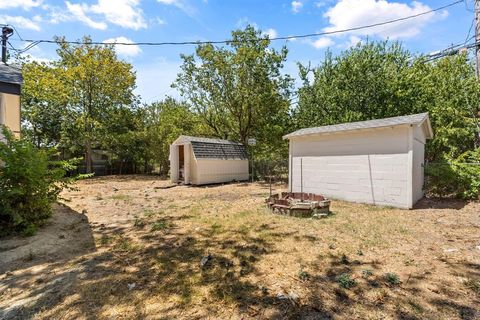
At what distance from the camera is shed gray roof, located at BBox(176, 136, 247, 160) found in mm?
13875

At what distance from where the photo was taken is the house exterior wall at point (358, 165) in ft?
25.1

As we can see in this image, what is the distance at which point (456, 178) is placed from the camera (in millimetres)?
8602

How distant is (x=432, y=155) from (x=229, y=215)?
1214 cm

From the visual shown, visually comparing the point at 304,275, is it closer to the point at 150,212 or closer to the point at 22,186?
the point at 150,212

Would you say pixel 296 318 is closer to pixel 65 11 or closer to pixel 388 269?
pixel 388 269

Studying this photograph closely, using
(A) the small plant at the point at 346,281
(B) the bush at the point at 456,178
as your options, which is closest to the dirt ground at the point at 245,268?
(A) the small plant at the point at 346,281

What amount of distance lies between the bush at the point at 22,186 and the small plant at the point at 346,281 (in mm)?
5698

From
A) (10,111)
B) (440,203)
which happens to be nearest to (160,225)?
(10,111)

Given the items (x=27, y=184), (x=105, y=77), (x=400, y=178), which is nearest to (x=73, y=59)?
(x=105, y=77)

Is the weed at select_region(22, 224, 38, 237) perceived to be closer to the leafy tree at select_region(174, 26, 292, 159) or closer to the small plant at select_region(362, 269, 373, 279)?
the small plant at select_region(362, 269, 373, 279)

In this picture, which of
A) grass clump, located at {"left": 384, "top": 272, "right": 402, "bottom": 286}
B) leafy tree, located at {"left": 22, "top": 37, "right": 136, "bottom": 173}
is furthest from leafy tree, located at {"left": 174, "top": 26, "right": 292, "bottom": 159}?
A: grass clump, located at {"left": 384, "top": 272, "right": 402, "bottom": 286}

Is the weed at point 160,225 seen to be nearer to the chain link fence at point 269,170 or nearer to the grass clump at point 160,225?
the grass clump at point 160,225

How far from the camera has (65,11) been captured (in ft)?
28.5

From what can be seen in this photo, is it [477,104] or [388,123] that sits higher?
[477,104]
